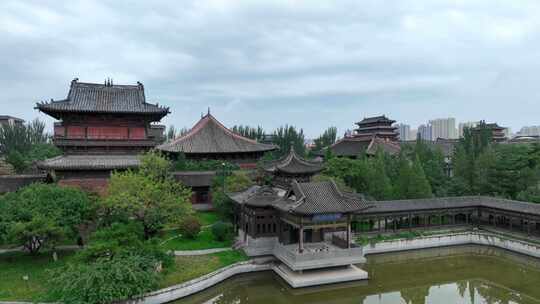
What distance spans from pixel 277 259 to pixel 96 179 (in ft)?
48.7

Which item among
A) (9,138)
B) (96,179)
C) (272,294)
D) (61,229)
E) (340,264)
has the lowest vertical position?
(272,294)

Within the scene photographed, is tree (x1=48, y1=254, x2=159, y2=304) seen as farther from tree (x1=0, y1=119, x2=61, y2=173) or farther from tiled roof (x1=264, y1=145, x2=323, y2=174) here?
tree (x1=0, y1=119, x2=61, y2=173)

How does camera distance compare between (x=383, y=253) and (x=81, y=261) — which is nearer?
(x=81, y=261)

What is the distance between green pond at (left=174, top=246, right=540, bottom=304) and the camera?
1684 cm

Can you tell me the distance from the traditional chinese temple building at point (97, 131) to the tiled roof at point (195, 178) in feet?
12.5

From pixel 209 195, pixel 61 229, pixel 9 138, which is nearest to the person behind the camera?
pixel 61 229

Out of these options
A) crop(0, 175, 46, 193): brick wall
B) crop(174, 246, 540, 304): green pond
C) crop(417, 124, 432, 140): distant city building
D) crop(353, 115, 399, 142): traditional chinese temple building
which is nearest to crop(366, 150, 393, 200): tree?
crop(174, 246, 540, 304): green pond

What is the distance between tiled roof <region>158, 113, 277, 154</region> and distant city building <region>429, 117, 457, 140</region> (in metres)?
126

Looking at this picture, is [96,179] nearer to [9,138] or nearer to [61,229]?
[61,229]

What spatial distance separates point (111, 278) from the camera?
14203 millimetres

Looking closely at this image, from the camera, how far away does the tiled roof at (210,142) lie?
113 ft

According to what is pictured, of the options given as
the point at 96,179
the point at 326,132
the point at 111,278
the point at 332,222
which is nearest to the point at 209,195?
the point at 96,179

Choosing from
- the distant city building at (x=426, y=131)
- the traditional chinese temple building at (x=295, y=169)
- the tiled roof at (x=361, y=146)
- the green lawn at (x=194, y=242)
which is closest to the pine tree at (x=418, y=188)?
the traditional chinese temple building at (x=295, y=169)

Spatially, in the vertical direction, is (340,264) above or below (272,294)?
above
